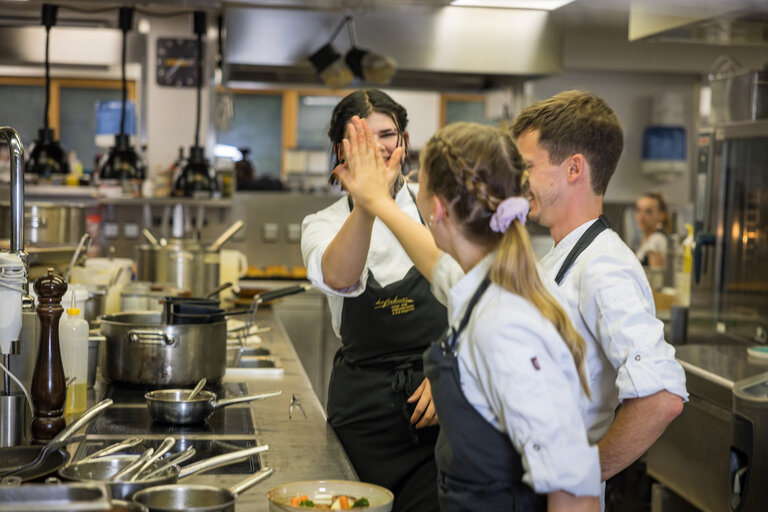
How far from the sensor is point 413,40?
6.14 m

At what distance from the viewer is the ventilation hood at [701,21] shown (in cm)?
343

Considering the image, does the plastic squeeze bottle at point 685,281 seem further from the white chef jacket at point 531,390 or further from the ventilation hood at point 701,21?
the white chef jacket at point 531,390

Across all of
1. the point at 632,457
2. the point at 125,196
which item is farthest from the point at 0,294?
the point at 125,196

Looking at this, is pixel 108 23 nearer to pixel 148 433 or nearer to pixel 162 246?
pixel 162 246

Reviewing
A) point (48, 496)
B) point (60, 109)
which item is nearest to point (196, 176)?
point (48, 496)

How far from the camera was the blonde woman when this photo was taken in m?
1.38

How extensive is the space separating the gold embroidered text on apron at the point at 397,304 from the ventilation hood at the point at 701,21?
174 cm

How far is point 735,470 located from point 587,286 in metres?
1.57

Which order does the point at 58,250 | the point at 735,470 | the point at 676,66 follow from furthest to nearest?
the point at 676,66 → the point at 58,250 → the point at 735,470

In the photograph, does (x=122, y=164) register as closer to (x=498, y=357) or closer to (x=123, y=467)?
(x=123, y=467)

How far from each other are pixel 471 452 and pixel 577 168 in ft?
2.08

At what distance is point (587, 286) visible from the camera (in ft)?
5.70

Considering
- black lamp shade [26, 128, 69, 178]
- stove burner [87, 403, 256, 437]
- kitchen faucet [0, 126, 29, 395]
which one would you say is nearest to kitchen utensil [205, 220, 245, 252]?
black lamp shade [26, 128, 69, 178]

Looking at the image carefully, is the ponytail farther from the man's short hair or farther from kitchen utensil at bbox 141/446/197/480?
kitchen utensil at bbox 141/446/197/480
